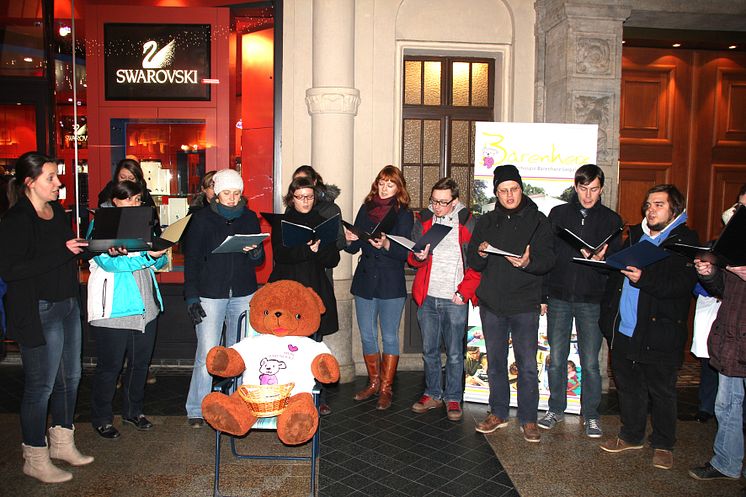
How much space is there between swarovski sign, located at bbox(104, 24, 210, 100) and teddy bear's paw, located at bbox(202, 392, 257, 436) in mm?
4157

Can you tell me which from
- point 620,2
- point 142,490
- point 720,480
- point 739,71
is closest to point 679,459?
point 720,480

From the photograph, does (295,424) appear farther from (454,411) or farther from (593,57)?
(593,57)

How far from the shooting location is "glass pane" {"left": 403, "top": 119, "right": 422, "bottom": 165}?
732 cm

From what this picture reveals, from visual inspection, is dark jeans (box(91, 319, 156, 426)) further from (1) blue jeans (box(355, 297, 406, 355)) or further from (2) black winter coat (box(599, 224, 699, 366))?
(2) black winter coat (box(599, 224, 699, 366))

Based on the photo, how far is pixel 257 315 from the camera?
4.38m

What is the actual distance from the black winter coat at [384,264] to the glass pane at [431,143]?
1814 mm

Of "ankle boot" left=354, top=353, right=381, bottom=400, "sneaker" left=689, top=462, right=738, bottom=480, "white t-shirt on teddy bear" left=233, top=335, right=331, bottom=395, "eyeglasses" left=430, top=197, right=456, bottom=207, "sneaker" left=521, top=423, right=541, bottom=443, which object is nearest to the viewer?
"white t-shirt on teddy bear" left=233, top=335, right=331, bottom=395

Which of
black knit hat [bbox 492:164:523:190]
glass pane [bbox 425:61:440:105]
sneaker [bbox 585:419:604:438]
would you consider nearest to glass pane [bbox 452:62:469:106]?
glass pane [bbox 425:61:440:105]

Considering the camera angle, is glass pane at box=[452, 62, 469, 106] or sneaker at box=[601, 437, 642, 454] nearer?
sneaker at box=[601, 437, 642, 454]

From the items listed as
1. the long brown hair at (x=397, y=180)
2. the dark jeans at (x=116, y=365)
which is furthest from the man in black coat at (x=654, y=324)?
the dark jeans at (x=116, y=365)

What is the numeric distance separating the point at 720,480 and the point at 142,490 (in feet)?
12.4

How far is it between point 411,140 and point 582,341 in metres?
→ 3.06

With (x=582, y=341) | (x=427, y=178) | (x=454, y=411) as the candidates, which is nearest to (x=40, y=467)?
(x=454, y=411)

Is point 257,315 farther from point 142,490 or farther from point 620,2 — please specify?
point 620,2
